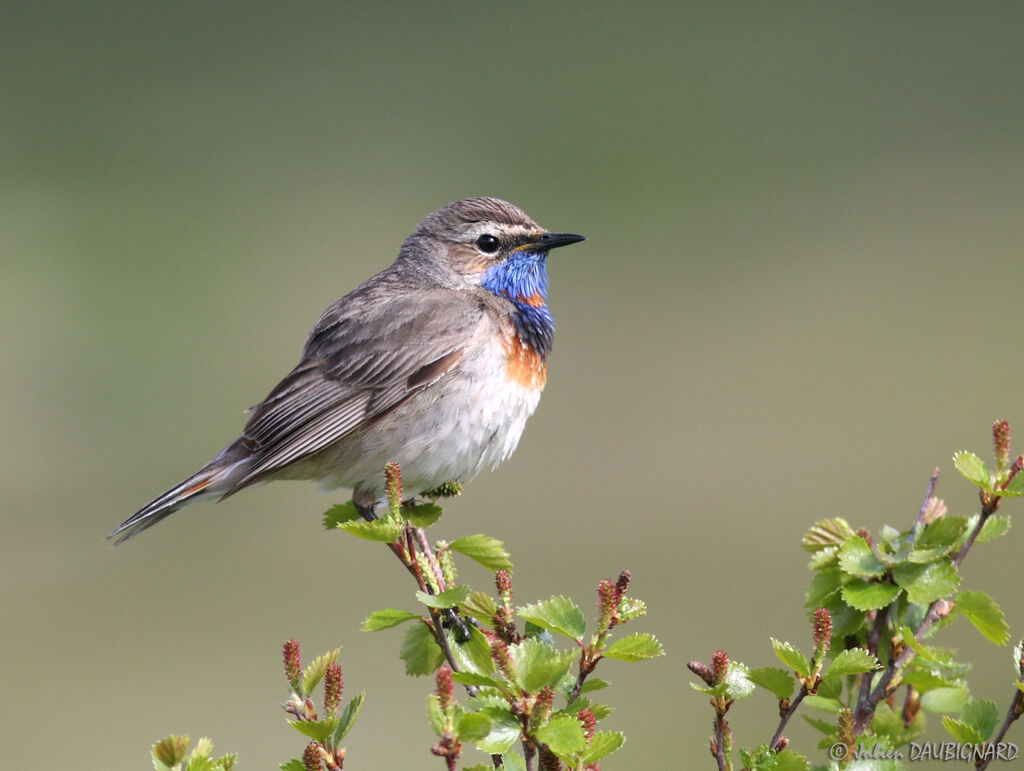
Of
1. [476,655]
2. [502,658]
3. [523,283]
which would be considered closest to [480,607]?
[476,655]

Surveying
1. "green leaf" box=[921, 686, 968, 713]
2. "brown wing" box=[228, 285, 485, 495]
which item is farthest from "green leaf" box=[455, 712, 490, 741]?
"brown wing" box=[228, 285, 485, 495]

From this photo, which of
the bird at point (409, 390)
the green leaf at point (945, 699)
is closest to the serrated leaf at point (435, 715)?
the green leaf at point (945, 699)

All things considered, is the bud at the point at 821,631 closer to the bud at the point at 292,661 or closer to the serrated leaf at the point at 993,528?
the serrated leaf at the point at 993,528

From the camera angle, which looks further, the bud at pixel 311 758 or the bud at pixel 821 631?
the bud at pixel 821 631

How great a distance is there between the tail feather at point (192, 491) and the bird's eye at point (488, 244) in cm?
109

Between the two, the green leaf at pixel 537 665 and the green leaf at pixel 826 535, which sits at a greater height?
the green leaf at pixel 537 665

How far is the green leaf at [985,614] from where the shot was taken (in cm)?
242

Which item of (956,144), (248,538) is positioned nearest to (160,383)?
(248,538)

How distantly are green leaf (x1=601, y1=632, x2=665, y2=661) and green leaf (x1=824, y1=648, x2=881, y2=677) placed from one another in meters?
0.32

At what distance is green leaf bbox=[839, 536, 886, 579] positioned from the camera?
2.41m

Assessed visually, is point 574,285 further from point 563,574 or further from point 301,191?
point 563,574

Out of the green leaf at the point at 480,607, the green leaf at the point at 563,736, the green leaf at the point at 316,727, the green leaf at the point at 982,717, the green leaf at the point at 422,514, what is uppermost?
the green leaf at the point at 422,514

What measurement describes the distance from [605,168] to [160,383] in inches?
231

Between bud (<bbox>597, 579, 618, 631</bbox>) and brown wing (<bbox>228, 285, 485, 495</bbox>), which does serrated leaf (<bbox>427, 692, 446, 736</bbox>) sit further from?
brown wing (<bbox>228, 285, 485, 495</bbox>)
